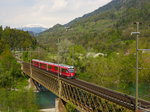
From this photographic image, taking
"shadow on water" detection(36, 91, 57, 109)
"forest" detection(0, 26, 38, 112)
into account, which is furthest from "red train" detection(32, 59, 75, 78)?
"forest" detection(0, 26, 38, 112)

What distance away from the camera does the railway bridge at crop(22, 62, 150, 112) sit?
17.6 meters

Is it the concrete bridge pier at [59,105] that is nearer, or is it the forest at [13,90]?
the forest at [13,90]

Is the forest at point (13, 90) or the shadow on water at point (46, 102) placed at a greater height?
the forest at point (13, 90)

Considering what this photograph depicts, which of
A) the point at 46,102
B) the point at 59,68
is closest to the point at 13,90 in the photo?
the point at 46,102

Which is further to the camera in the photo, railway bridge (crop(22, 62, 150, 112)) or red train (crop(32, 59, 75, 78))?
red train (crop(32, 59, 75, 78))

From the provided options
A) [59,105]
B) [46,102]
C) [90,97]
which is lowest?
[46,102]

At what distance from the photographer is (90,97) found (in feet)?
84.1

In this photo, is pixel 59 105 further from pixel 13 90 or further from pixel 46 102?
pixel 13 90

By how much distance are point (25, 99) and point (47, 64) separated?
16907mm

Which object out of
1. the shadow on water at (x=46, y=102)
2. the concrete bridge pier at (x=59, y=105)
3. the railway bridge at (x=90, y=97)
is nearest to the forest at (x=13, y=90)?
the concrete bridge pier at (x=59, y=105)

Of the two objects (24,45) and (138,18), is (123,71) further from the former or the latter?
(138,18)

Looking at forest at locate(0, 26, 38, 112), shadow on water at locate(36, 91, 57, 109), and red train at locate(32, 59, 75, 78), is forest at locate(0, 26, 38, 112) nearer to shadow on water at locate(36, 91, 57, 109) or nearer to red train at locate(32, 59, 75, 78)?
shadow on water at locate(36, 91, 57, 109)

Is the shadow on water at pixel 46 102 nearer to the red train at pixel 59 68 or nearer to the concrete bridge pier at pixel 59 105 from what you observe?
the concrete bridge pier at pixel 59 105

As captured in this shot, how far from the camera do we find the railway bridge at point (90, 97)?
691 inches
